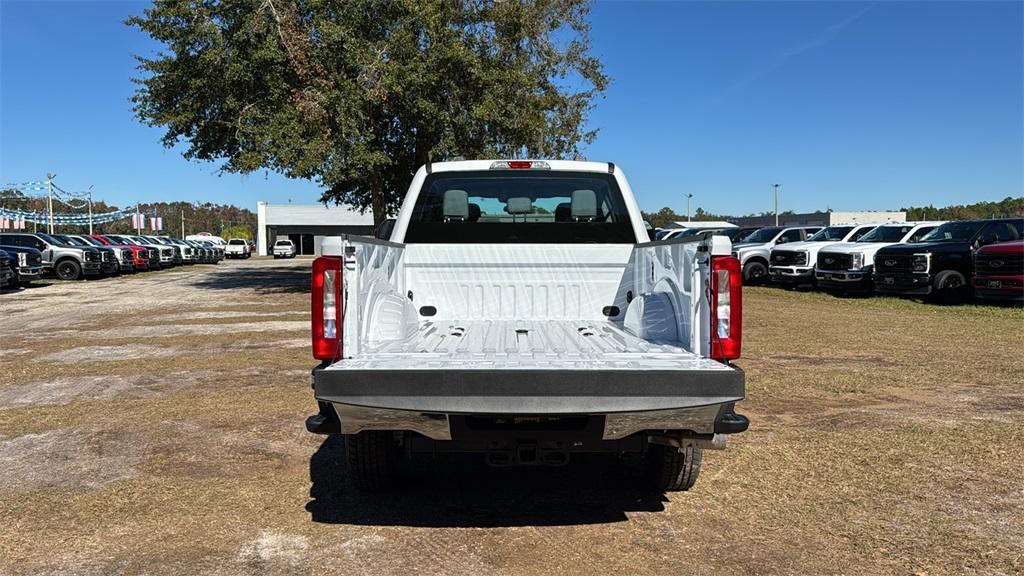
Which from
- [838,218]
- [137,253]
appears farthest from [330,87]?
[838,218]

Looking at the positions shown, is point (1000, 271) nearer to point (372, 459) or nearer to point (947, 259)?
point (947, 259)

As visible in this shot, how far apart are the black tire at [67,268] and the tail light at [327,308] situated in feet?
91.1

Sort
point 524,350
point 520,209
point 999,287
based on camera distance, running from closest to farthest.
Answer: point 524,350, point 520,209, point 999,287

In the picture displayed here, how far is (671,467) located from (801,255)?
18526 millimetres

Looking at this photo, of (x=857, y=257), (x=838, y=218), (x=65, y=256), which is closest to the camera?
(x=857, y=257)

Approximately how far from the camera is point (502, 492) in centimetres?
486

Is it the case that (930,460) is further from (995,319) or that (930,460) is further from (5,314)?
(5,314)

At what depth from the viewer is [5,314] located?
16.0 meters

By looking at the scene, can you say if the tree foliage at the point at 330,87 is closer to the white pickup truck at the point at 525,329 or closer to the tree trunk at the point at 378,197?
the tree trunk at the point at 378,197

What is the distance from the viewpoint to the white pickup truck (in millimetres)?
3498

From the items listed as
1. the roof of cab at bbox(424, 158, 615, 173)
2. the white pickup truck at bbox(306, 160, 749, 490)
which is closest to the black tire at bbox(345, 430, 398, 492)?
the white pickup truck at bbox(306, 160, 749, 490)

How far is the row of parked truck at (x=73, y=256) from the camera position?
2300cm

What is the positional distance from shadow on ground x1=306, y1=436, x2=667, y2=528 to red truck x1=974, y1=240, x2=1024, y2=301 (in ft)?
42.8

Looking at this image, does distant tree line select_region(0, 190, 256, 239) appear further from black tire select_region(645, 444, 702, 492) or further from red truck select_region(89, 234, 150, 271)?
black tire select_region(645, 444, 702, 492)
